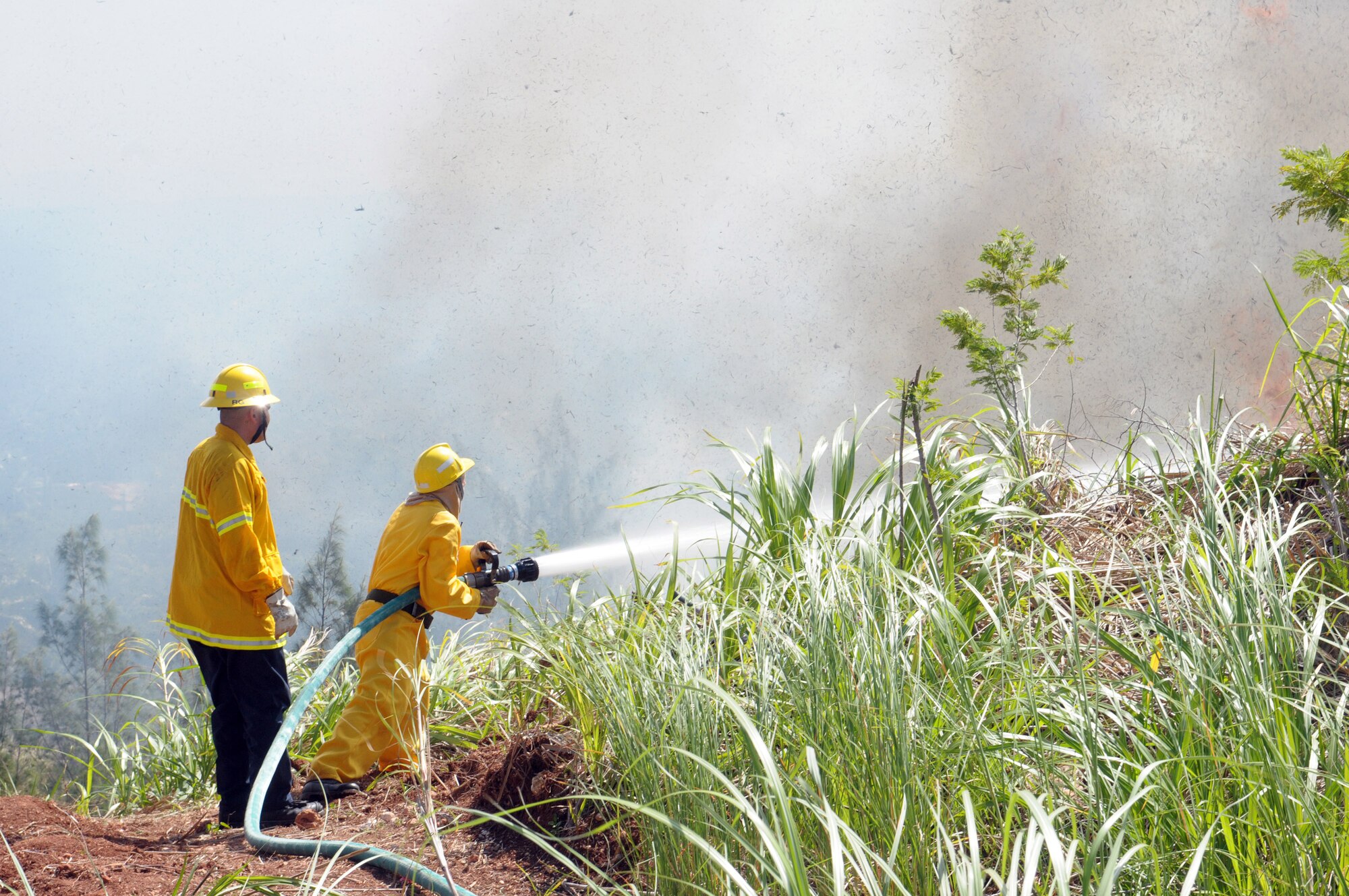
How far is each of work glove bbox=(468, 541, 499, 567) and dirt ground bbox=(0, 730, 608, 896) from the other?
578 mm

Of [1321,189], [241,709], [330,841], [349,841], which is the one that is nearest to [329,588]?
[241,709]

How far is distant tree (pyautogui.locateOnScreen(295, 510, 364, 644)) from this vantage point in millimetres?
5656

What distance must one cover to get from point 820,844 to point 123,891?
54.4 inches

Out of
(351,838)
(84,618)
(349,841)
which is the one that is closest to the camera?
(349,841)

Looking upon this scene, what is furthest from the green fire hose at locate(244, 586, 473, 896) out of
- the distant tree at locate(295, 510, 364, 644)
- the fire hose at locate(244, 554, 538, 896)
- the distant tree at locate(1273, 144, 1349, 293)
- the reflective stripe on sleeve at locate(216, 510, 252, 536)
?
the distant tree at locate(295, 510, 364, 644)

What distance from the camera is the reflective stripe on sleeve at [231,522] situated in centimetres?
253

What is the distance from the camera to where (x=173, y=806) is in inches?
124

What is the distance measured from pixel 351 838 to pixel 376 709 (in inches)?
34.1

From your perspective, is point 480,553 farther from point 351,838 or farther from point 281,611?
point 351,838

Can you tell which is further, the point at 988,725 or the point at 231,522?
the point at 231,522

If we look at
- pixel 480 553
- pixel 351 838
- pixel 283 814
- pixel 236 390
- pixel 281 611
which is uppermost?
pixel 236 390

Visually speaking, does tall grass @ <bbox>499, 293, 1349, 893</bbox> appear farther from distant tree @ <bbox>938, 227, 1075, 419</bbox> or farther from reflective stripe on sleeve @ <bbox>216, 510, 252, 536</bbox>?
distant tree @ <bbox>938, 227, 1075, 419</bbox>

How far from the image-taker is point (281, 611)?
2600mm

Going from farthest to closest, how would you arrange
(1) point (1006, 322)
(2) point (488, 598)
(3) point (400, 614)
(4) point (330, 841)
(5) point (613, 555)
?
(5) point (613, 555) → (1) point (1006, 322) → (2) point (488, 598) → (3) point (400, 614) → (4) point (330, 841)
